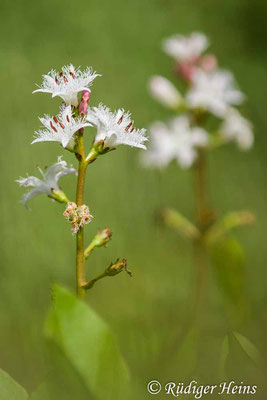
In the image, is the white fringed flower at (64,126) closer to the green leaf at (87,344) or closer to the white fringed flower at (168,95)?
the green leaf at (87,344)

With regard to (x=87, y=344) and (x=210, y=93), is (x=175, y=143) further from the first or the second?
(x=87, y=344)

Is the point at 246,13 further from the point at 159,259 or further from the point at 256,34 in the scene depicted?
the point at 159,259

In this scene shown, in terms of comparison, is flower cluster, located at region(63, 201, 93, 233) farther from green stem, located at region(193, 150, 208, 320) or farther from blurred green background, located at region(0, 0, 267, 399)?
green stem, located at region(193, 150, 208, 320)

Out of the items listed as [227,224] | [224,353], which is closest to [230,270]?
A: [227,224]

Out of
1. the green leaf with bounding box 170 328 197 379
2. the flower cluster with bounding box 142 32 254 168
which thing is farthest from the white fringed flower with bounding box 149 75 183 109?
the green leaf with bounding box 170 328 197 379

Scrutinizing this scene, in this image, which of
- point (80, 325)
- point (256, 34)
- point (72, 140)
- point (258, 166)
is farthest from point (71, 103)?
point (256, 34)
